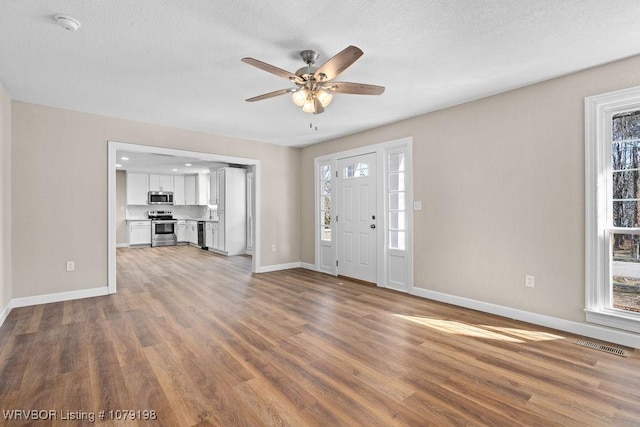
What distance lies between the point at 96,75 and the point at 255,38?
1.80 m

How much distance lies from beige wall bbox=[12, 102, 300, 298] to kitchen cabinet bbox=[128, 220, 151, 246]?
587 cm

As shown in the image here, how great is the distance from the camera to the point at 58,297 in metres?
3.96

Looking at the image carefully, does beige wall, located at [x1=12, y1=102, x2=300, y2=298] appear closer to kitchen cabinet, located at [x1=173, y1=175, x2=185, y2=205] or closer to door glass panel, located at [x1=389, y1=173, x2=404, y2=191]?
door glass panel, located at [x1=389, y1=173, x2=404, y2=191]

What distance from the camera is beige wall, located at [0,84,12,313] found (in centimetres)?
323

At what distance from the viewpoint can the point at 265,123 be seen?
4629 millimetres

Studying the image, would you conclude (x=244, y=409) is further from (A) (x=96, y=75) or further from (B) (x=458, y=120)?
(B) (x=458, y=120)

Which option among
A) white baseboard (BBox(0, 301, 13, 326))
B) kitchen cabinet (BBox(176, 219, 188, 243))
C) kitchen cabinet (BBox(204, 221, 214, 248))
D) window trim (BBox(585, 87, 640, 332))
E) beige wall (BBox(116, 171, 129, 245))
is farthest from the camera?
kitchen cabinet (BBox(176, 219, 188, 243))

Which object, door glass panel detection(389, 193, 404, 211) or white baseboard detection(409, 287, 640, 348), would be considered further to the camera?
door glass panel detection(389, 193, 404, 211)

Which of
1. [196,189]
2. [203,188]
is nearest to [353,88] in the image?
[203,188]

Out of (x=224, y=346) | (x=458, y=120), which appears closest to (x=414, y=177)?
(x=458, y=120)

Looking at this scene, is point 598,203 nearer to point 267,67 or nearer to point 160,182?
point 267,67

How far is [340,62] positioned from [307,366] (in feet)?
7.27

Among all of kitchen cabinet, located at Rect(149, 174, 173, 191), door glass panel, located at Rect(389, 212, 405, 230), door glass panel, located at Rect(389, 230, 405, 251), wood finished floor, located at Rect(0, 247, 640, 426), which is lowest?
wood finished floor, located at Rect(0, 247, 640, 426)

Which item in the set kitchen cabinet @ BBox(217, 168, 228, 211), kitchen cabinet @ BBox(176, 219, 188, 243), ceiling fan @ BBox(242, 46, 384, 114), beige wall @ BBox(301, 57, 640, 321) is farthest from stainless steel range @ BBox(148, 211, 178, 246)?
ceiling fan @ BBox(242, 46, 384, 114)
